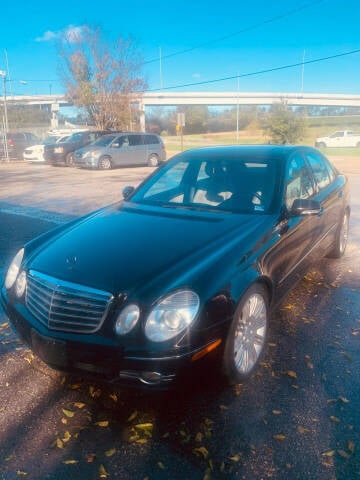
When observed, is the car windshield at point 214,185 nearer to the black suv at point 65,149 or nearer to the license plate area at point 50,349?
the license plate area at point 50,349

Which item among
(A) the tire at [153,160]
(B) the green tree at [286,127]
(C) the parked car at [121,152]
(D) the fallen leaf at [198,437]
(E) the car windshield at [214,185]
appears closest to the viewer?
(D) the fallen leaf at [198,437]

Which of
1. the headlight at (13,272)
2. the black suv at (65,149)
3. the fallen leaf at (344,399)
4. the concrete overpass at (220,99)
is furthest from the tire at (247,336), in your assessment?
the concrete overpass at (220,99)

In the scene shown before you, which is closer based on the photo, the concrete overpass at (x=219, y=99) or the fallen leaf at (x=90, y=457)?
the fallen leaf at (x=90, y=457)

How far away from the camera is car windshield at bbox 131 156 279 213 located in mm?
3396

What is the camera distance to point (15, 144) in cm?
2377

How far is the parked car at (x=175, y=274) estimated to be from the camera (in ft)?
7.22

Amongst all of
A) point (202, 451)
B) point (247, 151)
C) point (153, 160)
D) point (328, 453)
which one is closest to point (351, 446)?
point (328, 453)

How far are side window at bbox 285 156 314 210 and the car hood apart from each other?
532 mm

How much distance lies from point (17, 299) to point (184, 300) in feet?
4.11

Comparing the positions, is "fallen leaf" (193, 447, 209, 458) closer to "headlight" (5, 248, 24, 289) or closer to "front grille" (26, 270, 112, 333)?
"front grille" (26, 270, 112, 333)

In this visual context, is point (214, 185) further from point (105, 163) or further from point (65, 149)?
point (65, 149)

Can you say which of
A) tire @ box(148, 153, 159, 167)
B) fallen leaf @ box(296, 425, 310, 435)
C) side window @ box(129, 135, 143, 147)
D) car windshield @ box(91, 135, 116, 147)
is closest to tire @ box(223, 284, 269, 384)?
fallen leaf @ box(296, 425, 310, 435)

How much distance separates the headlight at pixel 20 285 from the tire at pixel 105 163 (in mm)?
15230

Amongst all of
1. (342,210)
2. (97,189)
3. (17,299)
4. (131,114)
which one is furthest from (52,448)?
(131,114)
